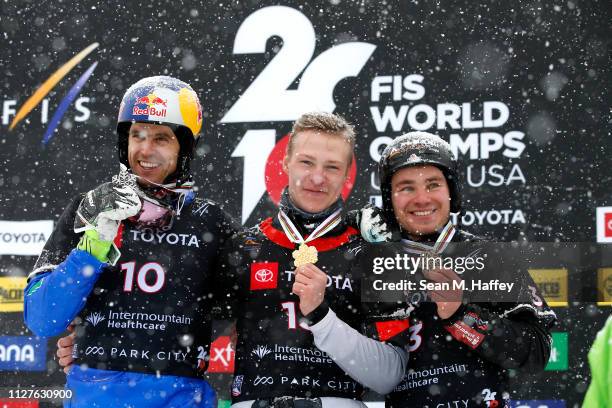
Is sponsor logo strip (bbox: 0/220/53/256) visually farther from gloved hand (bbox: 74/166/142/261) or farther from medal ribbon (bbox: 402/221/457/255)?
medal ribbon (bbox: 402/221/457/255)

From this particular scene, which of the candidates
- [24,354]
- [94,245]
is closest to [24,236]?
[24,354]

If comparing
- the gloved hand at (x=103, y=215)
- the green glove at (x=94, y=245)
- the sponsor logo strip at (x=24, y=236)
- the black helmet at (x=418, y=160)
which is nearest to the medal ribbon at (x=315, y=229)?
the black helmet at (x=418, y=160)

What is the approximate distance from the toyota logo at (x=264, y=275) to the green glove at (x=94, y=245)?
561 millimetres

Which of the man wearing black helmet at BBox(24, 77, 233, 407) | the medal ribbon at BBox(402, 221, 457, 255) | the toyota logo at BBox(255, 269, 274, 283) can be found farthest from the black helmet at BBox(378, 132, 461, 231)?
the man wearing black helmet at BBox(24, 77, 233, 407)

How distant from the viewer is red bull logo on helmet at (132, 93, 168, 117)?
116 inches

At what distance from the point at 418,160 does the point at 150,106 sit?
1057 millimetres

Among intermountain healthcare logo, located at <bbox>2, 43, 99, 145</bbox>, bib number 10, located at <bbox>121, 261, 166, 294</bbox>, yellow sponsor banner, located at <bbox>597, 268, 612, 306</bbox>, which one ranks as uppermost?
intermountain healthcare logo, located at <bbox>2, 43, 99, 145</bbox>

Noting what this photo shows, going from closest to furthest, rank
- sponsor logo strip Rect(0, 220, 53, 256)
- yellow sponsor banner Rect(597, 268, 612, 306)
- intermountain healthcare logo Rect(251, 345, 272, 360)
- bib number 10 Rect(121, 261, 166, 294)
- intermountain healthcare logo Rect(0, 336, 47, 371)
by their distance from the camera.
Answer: intermountain healthcare logo Rect(251, 345, 272, 360), bib number 10 Rect(121, 261, 166, 294), yellow sponsor banner Rect(597, 268, 612, 306), intermountain healthcare logo Rect(0, 336, 47, 371), sponsor logo strip Rect(0, 220, 53, 256)

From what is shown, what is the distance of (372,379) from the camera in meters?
2.57

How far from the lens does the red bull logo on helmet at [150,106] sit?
9.65ft

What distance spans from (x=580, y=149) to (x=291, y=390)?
2324 millimetres

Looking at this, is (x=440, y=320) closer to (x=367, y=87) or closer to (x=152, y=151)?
(x=152, y=151)

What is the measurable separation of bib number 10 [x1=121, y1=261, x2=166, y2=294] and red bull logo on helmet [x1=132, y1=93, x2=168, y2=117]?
587 millimetres

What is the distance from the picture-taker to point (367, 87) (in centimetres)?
448
